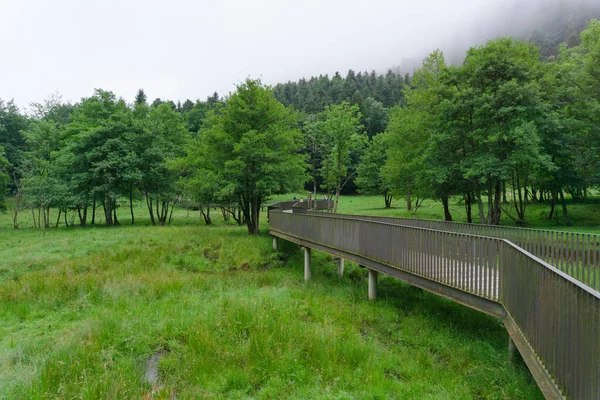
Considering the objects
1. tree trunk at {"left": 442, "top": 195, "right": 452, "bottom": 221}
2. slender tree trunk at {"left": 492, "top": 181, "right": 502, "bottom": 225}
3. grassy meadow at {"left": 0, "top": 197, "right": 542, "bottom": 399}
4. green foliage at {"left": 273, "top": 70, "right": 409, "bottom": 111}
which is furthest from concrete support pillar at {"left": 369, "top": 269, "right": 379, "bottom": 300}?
green foliage at {"left": 273, "top": 70, "right": 409, "bottom": 111}

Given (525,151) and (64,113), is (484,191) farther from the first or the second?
(64,113)

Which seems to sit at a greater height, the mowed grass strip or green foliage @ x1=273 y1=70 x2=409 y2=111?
green foliage @ x1=273 y1=70 x2=409 y2=111

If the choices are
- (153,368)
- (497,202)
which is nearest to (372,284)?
(153,368)

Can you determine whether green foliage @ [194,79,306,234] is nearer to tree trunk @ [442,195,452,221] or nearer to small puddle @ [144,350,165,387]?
tree trunk @ [442,195,452,221]

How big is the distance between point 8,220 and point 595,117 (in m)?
51.7

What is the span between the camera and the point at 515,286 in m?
5.42

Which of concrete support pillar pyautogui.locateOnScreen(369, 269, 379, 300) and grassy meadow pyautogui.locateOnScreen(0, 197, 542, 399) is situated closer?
grassy meadow pyautogui.locateOnScreen(0, 197, 542, 399)

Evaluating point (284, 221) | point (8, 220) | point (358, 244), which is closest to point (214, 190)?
point (284, 221)

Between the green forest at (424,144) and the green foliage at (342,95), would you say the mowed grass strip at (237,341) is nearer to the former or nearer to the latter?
the green forest at (424,144)

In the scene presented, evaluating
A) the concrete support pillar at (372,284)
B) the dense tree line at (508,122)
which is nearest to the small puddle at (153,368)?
the concrete support pillar at (372,284)

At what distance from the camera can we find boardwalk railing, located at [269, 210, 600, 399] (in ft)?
10.7

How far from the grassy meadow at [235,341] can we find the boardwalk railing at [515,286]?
4.26 feet

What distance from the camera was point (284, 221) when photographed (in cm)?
1775

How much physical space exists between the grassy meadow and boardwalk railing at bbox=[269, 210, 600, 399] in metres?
1.30
